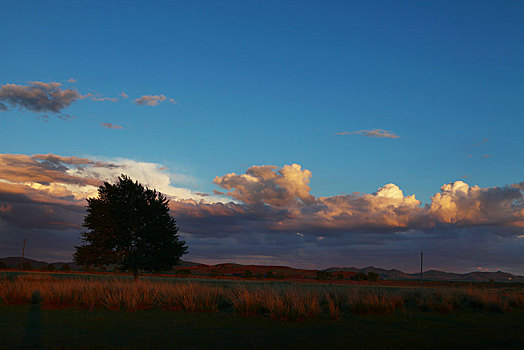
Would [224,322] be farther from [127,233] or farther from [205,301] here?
[127,233]

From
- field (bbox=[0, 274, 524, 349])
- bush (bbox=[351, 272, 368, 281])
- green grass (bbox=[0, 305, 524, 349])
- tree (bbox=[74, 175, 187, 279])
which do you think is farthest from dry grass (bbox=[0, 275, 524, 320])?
bush (bbox=[351, 272, 368, 281])

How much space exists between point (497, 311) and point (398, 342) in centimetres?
1286

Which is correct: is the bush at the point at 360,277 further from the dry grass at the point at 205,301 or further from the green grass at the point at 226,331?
the green grass at the point at 226,331

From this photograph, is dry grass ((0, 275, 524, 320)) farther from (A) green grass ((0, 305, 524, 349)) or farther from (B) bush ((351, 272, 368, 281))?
(B) bush ((351, 272, 368, 281))

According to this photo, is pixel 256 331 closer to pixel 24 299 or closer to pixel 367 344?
pixel 367 344

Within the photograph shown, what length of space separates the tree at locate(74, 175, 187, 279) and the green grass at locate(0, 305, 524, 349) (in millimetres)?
18978

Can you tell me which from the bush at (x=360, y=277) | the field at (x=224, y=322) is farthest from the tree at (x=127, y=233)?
the bush at (x=360, y=277)

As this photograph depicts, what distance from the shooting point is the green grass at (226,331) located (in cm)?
957

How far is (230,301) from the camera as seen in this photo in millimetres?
16859

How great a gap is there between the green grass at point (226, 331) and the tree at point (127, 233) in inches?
747

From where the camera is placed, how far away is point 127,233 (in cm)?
3484

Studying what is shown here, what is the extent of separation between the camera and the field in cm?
999

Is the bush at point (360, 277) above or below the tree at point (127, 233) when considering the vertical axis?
below

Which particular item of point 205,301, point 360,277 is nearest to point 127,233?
point 205,301
